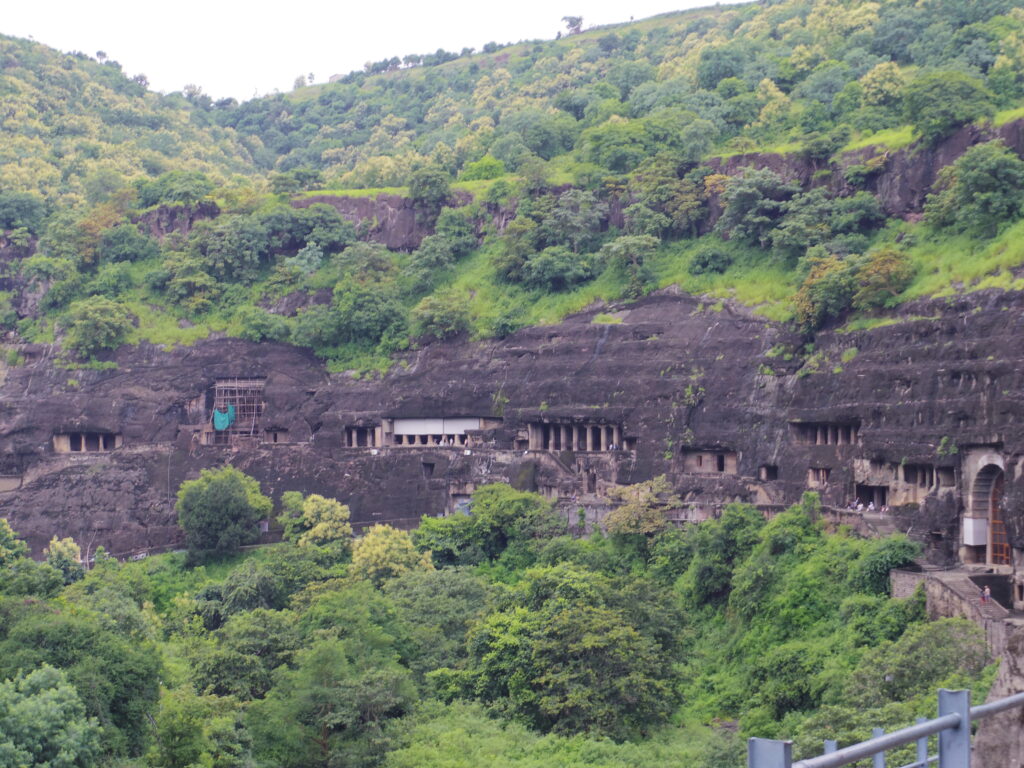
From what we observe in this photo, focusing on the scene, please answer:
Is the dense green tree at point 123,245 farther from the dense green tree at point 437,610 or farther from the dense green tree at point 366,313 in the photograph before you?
the dense green tree at point 437,610

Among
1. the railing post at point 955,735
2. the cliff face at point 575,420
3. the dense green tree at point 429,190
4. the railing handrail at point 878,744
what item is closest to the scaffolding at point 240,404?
Result: the cliff face at point 575,420

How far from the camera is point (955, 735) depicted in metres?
6.35

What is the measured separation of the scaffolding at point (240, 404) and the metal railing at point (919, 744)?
40125mm

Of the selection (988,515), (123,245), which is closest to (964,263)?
(988,515)

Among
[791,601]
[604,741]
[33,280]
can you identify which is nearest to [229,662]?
[604,741]

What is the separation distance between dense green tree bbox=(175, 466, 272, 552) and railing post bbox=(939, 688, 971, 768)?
34.6 m

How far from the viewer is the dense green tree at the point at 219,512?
129ft

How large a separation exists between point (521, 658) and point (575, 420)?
13.3 meters

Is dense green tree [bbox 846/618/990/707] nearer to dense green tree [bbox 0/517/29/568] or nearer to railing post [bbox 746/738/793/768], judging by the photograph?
railing post [bbox 746/738/793/768]

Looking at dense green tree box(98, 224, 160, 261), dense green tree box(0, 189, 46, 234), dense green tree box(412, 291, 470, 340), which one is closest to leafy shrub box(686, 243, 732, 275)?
dense green tree box(412, 291, 470, 340)

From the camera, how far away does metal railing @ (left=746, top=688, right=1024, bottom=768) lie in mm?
5426

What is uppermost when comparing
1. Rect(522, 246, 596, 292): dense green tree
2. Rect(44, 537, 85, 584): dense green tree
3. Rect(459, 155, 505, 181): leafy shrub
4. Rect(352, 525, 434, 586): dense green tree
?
Rect(459, 155, 505, 181): leafy shrub

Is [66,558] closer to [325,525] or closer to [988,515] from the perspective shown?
[325,525]

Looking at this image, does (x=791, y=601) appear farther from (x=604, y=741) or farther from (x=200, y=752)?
(x=200, y=752)
